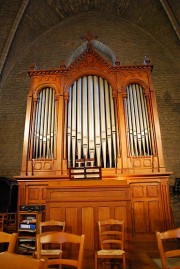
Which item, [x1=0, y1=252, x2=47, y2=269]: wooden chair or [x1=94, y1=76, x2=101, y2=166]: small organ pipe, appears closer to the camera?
[x1=0, y1=252, x2=47, y2=269]: wooden chair

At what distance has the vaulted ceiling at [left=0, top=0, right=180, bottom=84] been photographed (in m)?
9.37

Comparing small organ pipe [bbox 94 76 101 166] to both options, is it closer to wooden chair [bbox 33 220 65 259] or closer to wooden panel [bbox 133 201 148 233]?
wooden panel [bbox 133 201 148 233]

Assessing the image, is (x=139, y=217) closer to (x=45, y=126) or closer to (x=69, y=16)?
(x=45, y=126)

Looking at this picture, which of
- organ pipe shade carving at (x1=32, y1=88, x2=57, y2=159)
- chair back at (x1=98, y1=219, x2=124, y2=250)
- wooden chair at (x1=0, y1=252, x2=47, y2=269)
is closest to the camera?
wooden chair at (x1=0, y1=252, x2=47, y2=269)

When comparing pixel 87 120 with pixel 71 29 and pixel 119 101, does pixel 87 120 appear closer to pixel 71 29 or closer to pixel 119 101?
pixel 119 101

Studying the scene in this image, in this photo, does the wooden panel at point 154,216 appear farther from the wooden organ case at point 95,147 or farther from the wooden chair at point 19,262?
the wooden chair at point 19,262

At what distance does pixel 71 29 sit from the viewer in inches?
424

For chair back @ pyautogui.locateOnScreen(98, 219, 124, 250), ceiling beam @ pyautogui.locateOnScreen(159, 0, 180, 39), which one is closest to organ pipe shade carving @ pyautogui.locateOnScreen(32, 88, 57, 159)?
chair back @ pyautogui.locateOnScreen(98, 219, 124, 250)

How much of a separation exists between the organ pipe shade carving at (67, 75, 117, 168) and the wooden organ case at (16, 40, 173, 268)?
0.09 feet

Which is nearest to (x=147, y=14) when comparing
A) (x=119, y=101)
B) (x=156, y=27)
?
(x=156, y=27)

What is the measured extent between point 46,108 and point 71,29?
5.58m

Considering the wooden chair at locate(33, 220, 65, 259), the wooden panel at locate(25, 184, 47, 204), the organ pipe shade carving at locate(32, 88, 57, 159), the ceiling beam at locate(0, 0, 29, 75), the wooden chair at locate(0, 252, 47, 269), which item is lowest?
the wooden chair at locate(33, 220, 65, 259)

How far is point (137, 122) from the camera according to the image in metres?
6.50

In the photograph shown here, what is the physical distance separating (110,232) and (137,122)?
11.0ft
